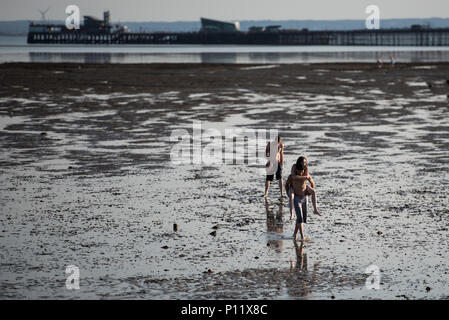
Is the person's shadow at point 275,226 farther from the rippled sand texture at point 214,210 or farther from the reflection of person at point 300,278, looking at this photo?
the reflection of person at point 300,278

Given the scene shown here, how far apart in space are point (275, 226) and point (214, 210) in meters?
1.88

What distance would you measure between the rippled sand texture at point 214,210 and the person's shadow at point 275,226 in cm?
4

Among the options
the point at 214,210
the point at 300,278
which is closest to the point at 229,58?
the point at 214,210

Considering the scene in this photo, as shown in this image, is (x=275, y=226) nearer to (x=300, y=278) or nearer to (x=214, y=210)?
(x=214, y=210)

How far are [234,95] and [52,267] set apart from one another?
3618 centimetres

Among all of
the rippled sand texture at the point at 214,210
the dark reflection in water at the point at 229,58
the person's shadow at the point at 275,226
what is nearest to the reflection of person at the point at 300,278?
the rippled sand texture at the point at 214,210

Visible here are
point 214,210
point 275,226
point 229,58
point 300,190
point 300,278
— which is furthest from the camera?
point 229,58

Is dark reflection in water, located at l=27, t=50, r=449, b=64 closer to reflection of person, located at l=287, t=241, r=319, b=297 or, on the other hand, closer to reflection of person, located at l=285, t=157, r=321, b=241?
reflection of person, located at l=285, t=157, r=321, b=241

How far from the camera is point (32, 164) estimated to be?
2256cm

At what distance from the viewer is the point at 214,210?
16641 mm

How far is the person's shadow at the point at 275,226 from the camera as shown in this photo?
1398cm

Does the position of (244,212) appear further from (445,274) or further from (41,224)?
(445,274)

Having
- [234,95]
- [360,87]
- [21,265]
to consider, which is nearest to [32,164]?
[21,265]
